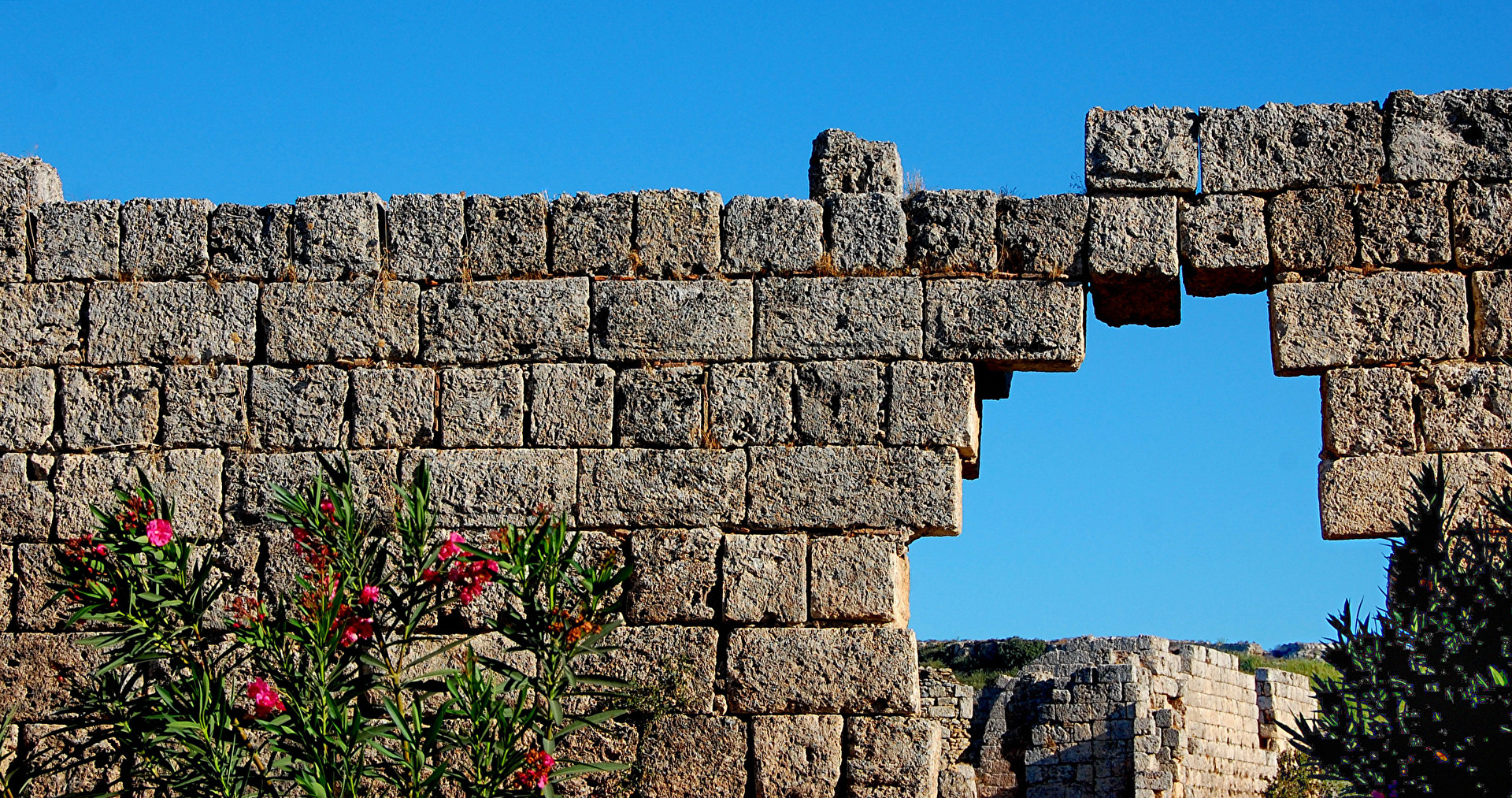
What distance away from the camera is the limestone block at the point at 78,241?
29.7 feet

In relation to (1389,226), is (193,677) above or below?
below

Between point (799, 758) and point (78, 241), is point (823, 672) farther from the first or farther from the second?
point (78, 241)

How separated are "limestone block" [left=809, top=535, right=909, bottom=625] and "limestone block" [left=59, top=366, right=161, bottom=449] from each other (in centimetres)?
345

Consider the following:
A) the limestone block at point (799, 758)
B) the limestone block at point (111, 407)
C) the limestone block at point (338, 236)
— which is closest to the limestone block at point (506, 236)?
the limestone block at point (338, 236)

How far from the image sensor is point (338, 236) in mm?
8938

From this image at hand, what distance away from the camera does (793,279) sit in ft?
28.2

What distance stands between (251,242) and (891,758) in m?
4.20

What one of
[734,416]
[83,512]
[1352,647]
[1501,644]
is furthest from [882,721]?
[83,512]

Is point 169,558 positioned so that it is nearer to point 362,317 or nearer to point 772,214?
point 362,317

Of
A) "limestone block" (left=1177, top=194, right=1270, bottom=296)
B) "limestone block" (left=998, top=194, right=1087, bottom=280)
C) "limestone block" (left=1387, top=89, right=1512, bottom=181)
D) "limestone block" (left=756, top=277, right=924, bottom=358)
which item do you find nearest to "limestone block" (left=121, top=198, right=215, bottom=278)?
"limestone block" (left=756, top=277, right=924, bottom=358)

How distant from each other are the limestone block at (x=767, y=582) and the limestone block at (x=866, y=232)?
140 cm

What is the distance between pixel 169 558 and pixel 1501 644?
5.49 m

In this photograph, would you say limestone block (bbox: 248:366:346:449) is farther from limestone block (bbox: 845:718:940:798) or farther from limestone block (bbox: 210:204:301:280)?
limestone block (bbox: 845:718:940:798)

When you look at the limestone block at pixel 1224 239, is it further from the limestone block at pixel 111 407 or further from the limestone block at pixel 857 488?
the limestone block at pixel 111 407
